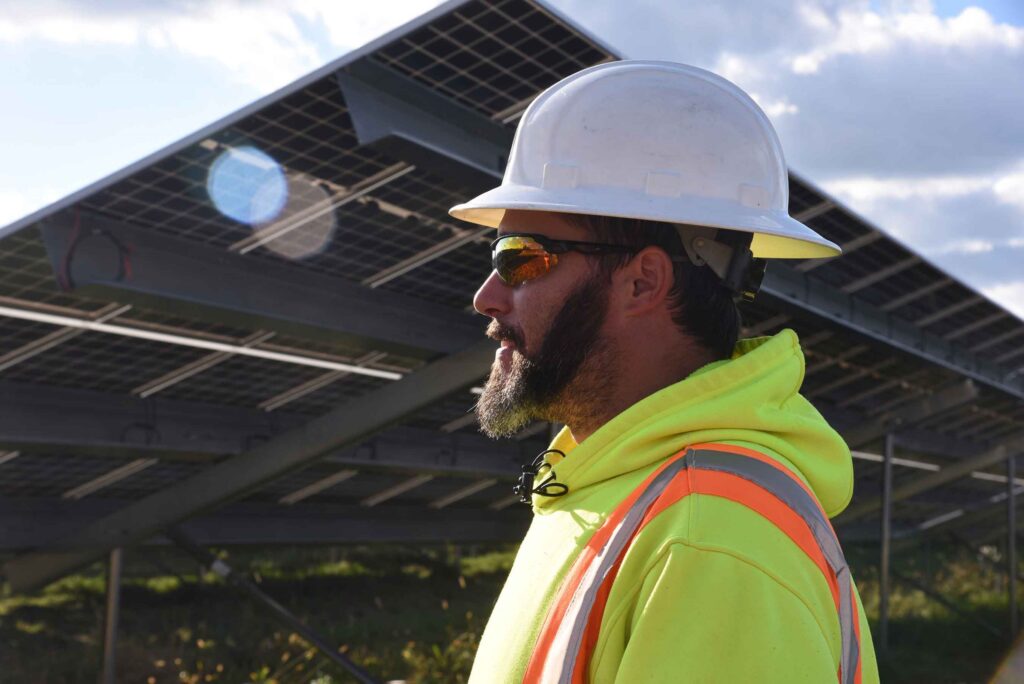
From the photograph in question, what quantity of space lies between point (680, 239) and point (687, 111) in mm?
236

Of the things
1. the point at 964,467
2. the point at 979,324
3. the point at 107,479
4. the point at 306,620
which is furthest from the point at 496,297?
the point at 964,467

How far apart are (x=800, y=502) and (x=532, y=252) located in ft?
2.50

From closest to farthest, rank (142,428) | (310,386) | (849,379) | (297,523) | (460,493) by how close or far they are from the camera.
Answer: (142,428) < (310,386) < (297,523) < (460,493) < (849,379)

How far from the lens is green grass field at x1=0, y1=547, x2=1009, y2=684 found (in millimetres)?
10812

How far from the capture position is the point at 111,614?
8.71m

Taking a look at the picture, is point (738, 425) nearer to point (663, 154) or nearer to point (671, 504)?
point (671, 504)

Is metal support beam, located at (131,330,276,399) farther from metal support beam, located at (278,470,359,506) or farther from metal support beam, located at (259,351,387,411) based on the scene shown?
metal support beam, located at (278,470,359,506)

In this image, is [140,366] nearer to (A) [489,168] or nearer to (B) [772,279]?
(A) [489,168]

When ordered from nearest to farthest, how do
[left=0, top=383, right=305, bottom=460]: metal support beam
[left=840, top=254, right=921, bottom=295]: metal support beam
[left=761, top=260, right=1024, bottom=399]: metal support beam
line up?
[left=0, top=383, right=305, bottom=460]: metal support beam → [left=761, top=260, right=1024, bottom=399]: metal support beam → [left=840, top=254, right=921, bottom=295]: metal support beam

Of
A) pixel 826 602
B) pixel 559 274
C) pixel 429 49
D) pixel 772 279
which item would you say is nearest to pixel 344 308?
pixel 429 49

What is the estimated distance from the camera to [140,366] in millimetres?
8305

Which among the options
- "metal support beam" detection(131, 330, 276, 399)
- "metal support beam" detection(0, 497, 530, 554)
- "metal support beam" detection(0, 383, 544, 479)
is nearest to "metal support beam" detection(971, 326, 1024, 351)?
"metal support beam" detection(0, 497, 530, 554)

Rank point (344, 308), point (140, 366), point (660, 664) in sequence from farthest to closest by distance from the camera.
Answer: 1. point (140, 366)
2. point (344, 308)
3. point (660, 664)

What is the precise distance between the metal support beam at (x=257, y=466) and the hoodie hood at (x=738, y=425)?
19.3 ft
